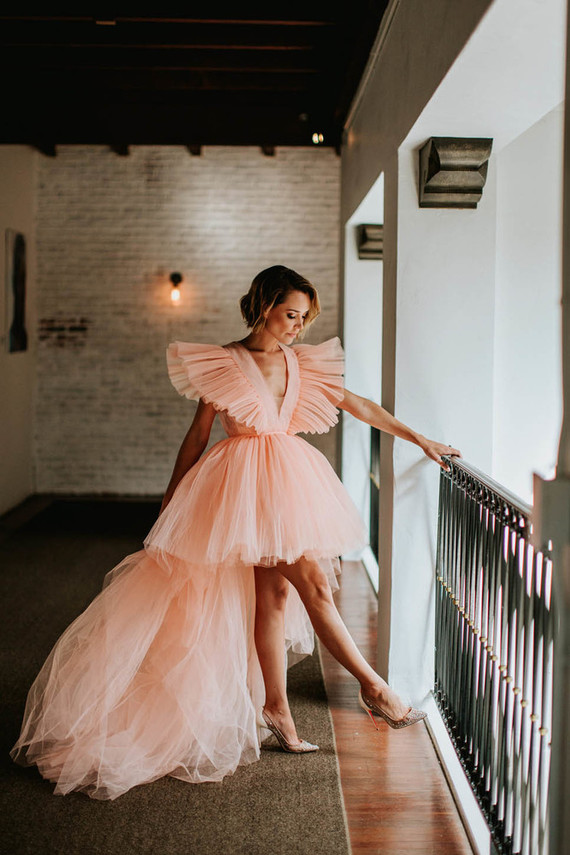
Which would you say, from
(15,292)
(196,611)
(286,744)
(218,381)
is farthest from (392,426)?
(15,292)

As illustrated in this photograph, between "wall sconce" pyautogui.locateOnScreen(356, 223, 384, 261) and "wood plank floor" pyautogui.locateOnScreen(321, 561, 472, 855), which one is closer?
"wood plank floor" pyautogui.locateOnScreen(321, 561, 472, 855)

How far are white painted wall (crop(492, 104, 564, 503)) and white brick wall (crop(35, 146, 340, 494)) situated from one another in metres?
4.29

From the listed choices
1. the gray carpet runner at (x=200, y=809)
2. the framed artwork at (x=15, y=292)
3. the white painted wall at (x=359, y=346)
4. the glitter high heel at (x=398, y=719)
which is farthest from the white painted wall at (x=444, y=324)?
the framed artwork at (x=15, y=292)

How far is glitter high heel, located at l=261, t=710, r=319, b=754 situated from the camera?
312cm

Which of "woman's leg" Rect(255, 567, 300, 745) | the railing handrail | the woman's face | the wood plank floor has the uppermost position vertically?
the woman's face

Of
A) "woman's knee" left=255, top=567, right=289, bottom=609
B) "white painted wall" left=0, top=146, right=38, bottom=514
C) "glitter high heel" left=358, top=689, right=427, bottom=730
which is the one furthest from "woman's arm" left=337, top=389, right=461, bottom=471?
"white painted wall" left=0, top=146, right=38, bottom=514

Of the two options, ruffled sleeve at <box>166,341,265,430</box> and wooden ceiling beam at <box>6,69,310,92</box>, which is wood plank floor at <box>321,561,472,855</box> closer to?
ruffled sleeve at <box>166,341,265,430</box>

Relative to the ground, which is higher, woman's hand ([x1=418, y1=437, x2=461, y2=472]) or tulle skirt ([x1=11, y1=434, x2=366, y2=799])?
woman's hand ([x1=418, y1=437, x2=461, y2=472])

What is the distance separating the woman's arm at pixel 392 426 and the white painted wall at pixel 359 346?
2.92m

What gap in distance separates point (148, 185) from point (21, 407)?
8.57 feet

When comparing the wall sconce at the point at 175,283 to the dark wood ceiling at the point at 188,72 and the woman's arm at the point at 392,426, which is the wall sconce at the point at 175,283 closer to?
the dark wood ceiling at the point at 188,72

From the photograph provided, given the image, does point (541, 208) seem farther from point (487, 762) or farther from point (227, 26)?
point (487, 762)

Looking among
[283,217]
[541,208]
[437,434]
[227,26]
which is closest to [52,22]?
[227,26]

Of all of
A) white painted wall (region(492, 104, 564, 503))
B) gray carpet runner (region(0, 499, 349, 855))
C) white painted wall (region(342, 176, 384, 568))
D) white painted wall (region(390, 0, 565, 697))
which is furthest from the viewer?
white painted wall (region(342, 176, 384, 568))
